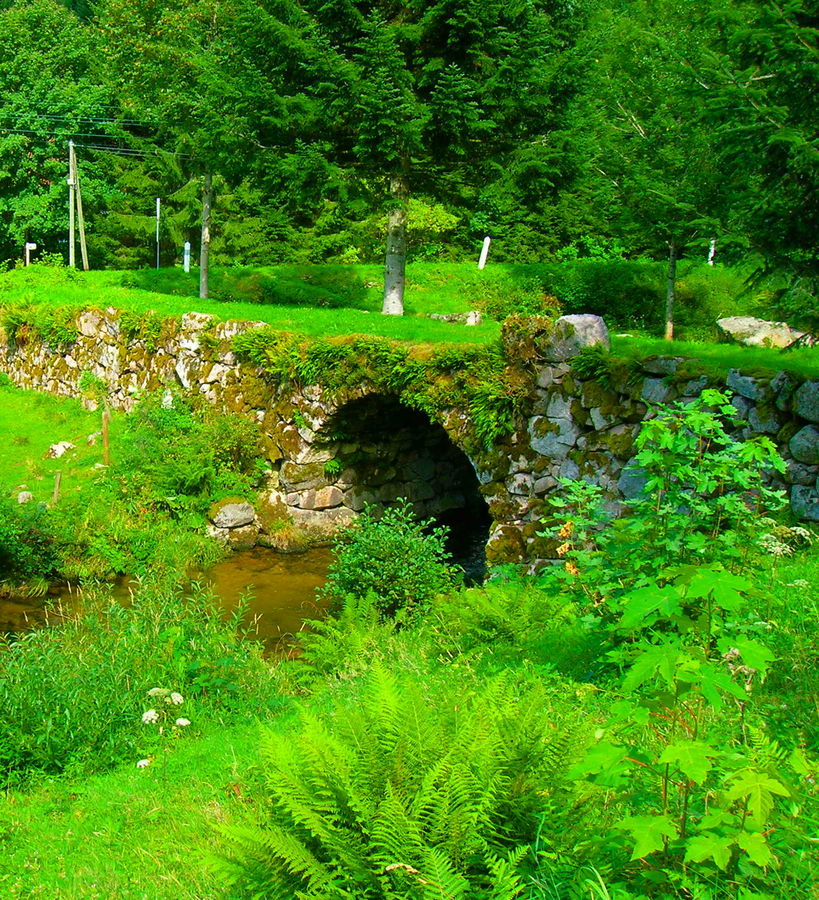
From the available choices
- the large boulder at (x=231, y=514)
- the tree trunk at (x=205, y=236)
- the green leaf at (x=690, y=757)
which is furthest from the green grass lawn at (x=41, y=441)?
the green leaf at (x=690, y=757)

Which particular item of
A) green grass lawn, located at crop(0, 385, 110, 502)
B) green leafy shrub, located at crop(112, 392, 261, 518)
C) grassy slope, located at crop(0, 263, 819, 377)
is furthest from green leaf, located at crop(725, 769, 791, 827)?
green grass lawn, located at crop(0, 385, 110, 502)

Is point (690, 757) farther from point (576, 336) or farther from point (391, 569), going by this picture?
point (576, 336)

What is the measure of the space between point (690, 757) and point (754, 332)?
14456 millimetres

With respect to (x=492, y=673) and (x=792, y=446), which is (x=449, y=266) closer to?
(x=792, y=446)

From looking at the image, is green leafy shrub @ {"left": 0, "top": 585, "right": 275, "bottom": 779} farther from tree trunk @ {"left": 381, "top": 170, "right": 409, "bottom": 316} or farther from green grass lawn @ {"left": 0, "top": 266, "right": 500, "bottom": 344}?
tree trunk @ {"left": 381, "top": 170, "right": 409, "bottom": 316}

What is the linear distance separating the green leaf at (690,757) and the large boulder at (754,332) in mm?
13623

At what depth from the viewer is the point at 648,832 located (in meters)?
1.94

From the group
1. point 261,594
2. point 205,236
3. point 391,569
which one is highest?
point 205,236

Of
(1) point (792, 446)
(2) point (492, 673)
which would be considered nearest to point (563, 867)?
(2) point (492, 673)

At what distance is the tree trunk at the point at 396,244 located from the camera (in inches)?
606

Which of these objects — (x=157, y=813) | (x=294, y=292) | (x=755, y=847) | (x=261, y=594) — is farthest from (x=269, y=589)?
(x=294, y=292)

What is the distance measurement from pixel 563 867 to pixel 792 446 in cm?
604

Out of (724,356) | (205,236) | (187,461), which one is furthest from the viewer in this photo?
(205,236)

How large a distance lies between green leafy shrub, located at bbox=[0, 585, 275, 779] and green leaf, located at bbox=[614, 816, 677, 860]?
3.88m
